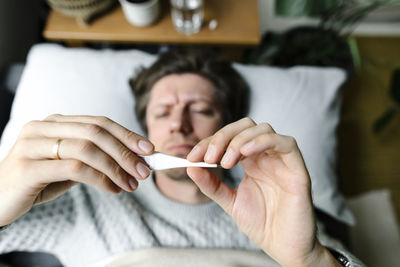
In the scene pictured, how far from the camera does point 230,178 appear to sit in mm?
640

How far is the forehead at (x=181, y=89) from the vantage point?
714mm

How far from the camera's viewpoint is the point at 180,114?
69 centimetres

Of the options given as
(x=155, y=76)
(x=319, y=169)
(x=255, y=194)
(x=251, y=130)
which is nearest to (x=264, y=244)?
(x=255, y=194)

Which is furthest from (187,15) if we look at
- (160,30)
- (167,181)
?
(167,181)

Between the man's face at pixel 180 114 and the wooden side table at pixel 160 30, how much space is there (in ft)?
0.71

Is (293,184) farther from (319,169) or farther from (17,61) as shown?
(17,61)

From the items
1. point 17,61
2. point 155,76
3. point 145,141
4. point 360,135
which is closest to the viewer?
point 145,141

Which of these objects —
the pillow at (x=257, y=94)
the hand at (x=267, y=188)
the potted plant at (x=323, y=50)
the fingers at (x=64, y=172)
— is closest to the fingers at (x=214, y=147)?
the hand at (x=267, y=188)

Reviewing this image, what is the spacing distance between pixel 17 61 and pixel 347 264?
39.2 inches

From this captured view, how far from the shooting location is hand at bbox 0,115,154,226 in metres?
0.44

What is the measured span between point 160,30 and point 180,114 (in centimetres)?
36

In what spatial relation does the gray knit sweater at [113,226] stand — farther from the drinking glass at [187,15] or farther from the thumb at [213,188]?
the drinking glass at [187,15]

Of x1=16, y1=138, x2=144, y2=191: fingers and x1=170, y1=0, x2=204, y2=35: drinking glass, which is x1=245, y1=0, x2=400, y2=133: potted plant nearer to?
x1=170, y1=0, x2=204, y2=35: drinking glass

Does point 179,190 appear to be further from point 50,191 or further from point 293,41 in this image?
point 293,41
